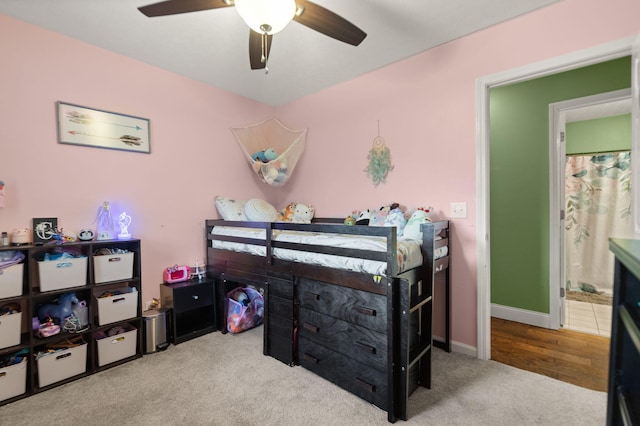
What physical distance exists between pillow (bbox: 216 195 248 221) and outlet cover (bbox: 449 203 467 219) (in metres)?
1.99

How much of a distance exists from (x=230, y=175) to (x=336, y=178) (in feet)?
3.94

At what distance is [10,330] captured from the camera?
1.80 meters

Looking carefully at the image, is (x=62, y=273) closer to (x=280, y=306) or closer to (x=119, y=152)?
(x=119, y=152)

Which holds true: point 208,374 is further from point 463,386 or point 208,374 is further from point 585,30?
point 585,30

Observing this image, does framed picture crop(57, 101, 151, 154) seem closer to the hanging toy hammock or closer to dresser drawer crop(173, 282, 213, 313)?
the hanging toy hammock

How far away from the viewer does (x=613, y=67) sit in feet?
8.32

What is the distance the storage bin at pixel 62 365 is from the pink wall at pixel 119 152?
26.2 inches

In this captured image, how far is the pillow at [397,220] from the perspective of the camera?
2.35m

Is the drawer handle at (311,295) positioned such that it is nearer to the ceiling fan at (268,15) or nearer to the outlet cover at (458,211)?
the outlet cover at (458,211)

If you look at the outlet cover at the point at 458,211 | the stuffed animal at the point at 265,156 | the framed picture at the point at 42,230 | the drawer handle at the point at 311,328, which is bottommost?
the drawer handle at the point at 311,328

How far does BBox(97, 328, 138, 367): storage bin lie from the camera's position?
6.93 feet

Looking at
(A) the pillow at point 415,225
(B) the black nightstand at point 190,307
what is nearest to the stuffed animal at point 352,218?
(A) the pillow at point 415,225

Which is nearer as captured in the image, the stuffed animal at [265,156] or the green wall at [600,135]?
the stuffed animal at [265,156]

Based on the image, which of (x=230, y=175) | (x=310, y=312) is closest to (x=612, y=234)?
(x=310, y=312)
